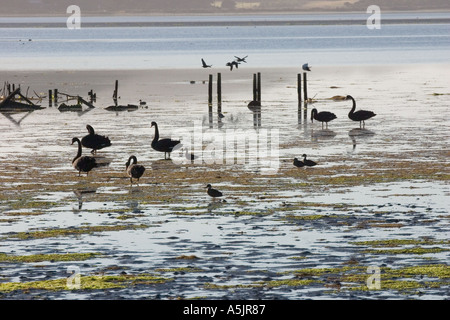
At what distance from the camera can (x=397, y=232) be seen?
21.3 metres

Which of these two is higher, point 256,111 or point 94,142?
point 256,111

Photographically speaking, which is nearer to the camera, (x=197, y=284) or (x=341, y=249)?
(x=197, y=284)

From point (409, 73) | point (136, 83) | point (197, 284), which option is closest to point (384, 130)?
point (197, 284)

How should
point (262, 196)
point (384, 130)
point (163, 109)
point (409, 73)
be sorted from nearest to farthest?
point (262, 196) → point (384, 130) → point (163, 109) → point (409, 73)

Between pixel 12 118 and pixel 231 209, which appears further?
pixel 12 118

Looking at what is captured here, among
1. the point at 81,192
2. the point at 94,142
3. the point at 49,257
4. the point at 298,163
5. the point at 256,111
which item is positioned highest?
the point at 256,111

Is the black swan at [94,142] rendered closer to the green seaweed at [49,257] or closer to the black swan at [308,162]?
the black swan at [308,162]

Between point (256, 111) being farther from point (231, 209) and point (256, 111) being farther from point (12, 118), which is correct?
point (231, 209)

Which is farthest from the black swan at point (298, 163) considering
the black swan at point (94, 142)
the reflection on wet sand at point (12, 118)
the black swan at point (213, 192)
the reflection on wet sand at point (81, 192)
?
the reflection on wet sand at point (12, 118)

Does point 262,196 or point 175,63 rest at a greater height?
point 175,63

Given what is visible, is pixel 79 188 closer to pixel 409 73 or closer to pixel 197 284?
pixel 197 284

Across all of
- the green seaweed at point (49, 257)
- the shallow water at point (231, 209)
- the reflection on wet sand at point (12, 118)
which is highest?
the reflection on wet sand at point (12, 118)

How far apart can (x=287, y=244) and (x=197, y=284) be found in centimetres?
365

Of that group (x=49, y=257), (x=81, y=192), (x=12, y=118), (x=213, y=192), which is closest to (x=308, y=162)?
(x=213, y=192)
